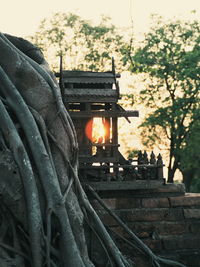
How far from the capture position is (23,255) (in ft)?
17.8

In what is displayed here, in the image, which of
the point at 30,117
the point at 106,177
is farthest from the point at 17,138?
the point at 106,177

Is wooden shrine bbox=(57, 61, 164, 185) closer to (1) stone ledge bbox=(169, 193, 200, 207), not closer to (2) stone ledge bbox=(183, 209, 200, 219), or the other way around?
(1) stone ledge bbox=(169, 193, 200, 207)

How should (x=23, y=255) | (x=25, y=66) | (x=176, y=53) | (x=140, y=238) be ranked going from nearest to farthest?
(x=23, y=255) < (x=25, y=66) < (x=140, y=238) < (x=176, y=53)

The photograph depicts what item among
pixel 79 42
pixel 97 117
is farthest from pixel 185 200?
pixel 79 42

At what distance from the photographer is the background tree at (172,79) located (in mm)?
18344

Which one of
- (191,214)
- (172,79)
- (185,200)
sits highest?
(172,79)

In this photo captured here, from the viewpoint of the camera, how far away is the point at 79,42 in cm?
2264

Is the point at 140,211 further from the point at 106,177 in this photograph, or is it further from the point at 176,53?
the point at 176,53

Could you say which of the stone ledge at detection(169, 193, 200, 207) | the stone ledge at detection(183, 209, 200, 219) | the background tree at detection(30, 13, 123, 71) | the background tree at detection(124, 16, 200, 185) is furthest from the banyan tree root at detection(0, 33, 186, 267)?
the background tree at detection(30, 13, 123, 71)

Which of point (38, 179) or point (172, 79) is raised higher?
point (172, 79)

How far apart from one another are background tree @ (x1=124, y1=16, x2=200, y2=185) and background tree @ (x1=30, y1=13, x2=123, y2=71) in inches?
90.9

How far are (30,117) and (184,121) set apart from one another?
1475 centimetres

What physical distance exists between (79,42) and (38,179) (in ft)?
58.3

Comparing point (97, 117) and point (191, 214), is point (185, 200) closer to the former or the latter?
point (191, 214)
